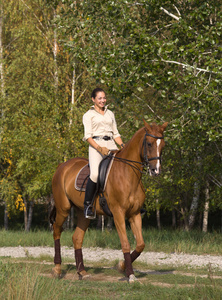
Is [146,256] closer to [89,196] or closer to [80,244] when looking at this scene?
[80,244]

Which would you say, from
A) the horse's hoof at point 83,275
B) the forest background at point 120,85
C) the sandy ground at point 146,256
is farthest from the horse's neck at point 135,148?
the forest background at point 120,85

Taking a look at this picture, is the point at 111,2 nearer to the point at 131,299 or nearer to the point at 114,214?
the point at 114,214

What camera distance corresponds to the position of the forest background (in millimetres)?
13219

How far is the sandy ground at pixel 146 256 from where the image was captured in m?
12.2

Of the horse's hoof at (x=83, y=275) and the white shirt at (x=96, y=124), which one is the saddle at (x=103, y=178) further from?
the horse's hoof at (x=83, y=275)

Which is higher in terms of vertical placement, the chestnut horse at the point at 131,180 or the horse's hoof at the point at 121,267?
the chestnut horse at the point at 131,180

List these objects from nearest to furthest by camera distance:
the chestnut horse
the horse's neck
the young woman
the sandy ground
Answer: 1. the chestnut horse
2. the horse's neck
3. the young woman
4. the sandy ground

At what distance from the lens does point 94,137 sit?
9273 mm

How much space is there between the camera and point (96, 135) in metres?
9.21

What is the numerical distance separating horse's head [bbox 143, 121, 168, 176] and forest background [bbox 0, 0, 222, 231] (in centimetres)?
437

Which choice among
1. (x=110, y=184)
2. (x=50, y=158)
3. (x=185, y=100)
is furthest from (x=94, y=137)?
(x=50, y=158)

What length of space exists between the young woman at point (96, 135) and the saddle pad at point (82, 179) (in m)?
0.43

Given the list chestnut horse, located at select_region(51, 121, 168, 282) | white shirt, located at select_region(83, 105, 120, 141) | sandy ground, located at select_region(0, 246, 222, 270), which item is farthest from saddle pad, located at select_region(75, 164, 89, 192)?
sandy ground, located at select_region(0, 246, 222, 270)

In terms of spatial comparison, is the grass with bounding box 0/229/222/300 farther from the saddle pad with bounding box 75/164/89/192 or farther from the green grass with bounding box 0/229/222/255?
the saddle pad with bounding box 75/164/89/192
